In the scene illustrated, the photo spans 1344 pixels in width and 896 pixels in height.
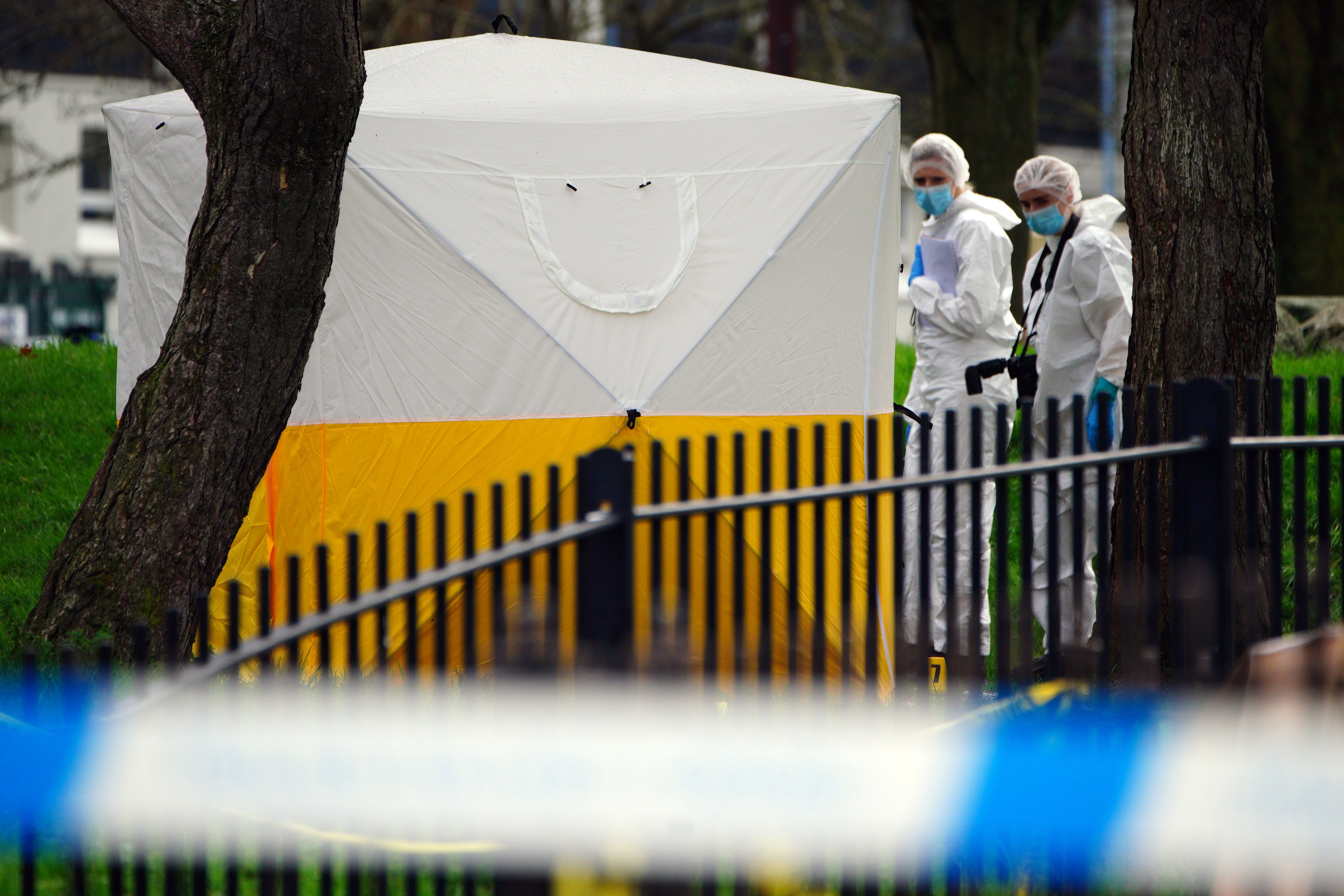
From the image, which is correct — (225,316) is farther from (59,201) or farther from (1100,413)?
(59,201)

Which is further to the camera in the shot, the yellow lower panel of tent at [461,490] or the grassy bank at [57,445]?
the grassy bank at [57,445]

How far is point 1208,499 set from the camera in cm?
389

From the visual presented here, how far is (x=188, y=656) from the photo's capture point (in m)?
5.02

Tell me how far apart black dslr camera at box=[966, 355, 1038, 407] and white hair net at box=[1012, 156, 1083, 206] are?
727 millimetres

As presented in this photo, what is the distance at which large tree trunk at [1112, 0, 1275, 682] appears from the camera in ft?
18.4

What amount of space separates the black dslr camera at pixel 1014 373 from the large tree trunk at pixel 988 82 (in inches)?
195

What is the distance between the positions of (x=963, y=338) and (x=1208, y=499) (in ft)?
10.3

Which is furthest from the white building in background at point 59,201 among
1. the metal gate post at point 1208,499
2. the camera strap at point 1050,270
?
the metal gate post at point 1208,499

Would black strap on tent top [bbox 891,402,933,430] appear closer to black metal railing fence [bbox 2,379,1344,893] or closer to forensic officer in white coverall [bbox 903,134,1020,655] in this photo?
forensic officer in white coverall [bbox 903,134,1020,655]

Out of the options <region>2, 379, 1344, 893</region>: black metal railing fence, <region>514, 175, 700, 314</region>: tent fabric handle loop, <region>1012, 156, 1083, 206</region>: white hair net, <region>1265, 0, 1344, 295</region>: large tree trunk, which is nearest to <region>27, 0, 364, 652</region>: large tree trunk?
<region>2, 379, 1344, 893</region>: black metal railing fence

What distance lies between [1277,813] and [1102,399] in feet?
13.5

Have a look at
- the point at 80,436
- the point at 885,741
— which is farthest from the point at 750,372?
the point at 80,436

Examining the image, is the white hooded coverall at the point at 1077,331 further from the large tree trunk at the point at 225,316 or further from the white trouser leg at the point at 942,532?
the large tree trunk at the point at 225,316

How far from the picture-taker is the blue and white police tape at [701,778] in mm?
2566
